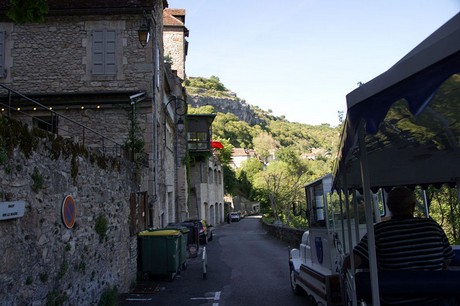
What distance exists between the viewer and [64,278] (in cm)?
601

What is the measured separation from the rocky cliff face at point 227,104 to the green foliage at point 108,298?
14098 cm

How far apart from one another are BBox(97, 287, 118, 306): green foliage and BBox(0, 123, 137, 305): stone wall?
0.10 meters

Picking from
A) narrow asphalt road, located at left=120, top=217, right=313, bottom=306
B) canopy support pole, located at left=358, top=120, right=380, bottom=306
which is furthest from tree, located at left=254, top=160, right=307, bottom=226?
canopy support pole, located at left=358, top=120, right=380, bottom=306

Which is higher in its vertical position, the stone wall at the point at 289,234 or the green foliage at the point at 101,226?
the green foliage at the point at 101,226

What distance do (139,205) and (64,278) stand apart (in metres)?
5.54

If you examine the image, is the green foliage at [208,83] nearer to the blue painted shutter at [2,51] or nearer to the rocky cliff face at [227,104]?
the rocky cliff face at [227,104]

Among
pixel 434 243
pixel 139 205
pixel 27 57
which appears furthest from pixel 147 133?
pixel 434 243

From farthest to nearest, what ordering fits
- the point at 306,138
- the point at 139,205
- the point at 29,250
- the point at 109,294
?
the point at 306,138
the point at 139,205
the point at 109,294
the point at 29,250

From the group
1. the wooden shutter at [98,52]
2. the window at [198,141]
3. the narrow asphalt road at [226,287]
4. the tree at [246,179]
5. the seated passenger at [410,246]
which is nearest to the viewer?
the seated passenger at [410,246]

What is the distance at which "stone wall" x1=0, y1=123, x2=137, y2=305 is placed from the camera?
15.3 ft

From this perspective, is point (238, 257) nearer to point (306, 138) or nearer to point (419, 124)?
point (419, 124)

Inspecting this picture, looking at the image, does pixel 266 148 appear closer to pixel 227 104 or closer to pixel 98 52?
pixel 227 104

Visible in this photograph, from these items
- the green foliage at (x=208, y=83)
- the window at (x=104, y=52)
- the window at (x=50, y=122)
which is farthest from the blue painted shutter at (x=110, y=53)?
the green foliage at (x=208, y=83)

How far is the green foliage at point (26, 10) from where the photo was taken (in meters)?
5.40
